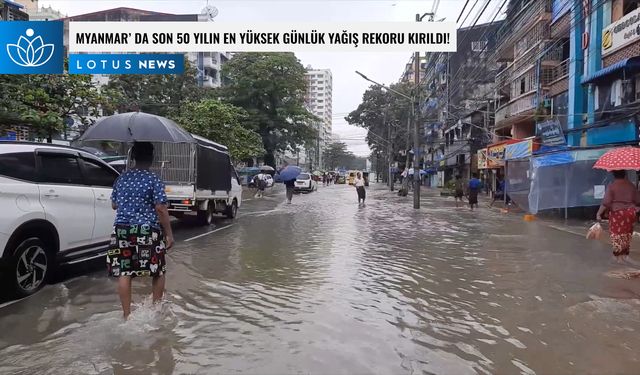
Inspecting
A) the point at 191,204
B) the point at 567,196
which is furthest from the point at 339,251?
the point at 567,196

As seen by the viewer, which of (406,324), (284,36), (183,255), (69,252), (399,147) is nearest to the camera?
(406,324)

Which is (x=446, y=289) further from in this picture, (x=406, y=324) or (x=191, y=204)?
(x=191, y=204)

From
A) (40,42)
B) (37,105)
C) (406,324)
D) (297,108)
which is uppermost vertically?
(297,108)

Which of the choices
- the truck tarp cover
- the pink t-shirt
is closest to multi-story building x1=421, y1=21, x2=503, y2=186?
the truck tarp cover

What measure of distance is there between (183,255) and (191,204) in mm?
3418

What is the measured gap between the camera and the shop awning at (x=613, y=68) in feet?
51.4

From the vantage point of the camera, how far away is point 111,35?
11.1 m

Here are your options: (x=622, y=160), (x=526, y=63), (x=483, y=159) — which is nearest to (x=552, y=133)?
(x=526, y=63)

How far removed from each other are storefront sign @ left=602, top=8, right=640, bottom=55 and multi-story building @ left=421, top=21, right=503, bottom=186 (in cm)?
1140

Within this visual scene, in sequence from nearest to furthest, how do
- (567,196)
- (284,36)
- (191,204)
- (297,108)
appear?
(284,36)
(191,204)
(567,196)
(297,108)

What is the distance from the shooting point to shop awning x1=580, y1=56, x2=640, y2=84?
15.7 meters

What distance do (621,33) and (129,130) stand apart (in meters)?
16.3

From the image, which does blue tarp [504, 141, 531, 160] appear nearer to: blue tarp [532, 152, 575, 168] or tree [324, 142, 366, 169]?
blue tarp [532, 152, 575, 168]

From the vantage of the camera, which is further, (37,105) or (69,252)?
(37,105)
